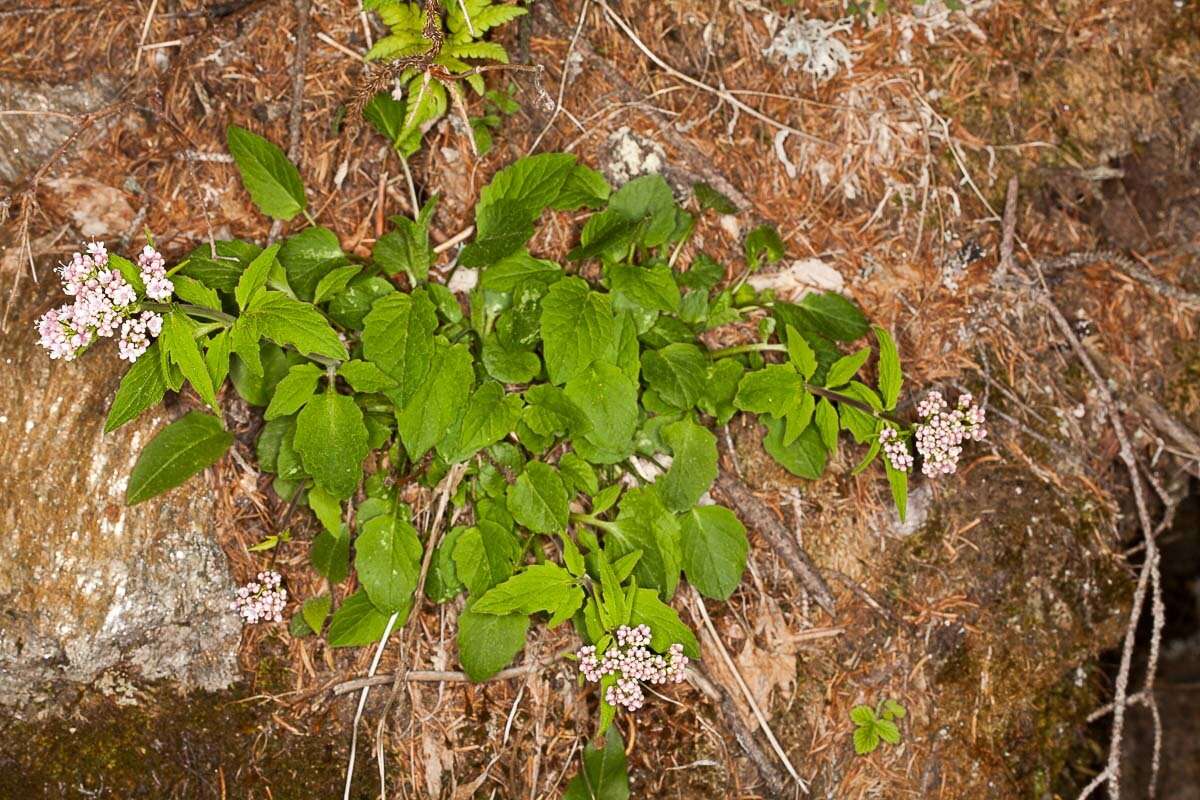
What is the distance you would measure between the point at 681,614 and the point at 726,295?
3.57 ft

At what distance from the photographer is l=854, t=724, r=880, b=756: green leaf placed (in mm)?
3045

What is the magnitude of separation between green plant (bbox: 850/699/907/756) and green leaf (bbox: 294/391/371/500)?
75.7 inches

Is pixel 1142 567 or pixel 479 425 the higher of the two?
pixel 479 425

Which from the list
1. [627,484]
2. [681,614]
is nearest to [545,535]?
[627,484]

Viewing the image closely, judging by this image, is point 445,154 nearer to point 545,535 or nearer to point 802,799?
point 545,535

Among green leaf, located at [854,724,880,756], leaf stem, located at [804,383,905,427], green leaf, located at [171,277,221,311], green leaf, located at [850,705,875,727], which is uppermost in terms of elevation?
green leaf, located at [171,277,221,311]

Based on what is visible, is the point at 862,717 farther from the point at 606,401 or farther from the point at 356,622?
the point at 356,622


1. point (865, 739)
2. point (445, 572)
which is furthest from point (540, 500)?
point (865, 739)

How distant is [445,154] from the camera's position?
3.02m

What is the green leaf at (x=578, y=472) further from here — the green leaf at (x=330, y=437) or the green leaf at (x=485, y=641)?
the green leaf at (x=330, y=437)

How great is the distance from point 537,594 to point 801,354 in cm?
107

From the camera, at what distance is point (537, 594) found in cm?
260

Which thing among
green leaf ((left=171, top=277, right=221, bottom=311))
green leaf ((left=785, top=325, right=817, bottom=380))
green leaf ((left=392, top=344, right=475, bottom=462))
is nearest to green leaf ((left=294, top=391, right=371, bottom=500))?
green leaf ((left=392, top=344, right=475, bottom=462))

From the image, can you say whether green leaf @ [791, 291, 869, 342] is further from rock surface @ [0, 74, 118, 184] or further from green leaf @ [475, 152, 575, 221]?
rock surface @ [0, 74, 118, 184]
